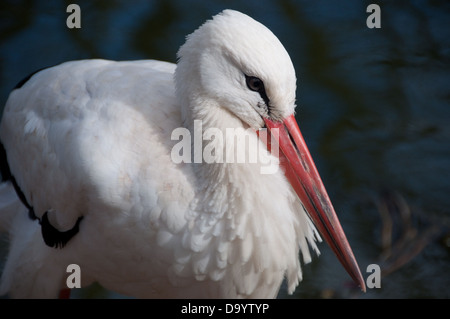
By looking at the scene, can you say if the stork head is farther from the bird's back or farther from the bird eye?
the bird's back

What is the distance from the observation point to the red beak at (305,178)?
300 cm

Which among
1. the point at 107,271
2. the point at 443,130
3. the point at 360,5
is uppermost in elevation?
the point at 360,5

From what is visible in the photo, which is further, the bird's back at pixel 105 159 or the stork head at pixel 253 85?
the bird's back at pixel 105 159

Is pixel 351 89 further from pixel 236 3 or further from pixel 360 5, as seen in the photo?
pixel 236 3

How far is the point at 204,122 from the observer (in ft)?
9.71

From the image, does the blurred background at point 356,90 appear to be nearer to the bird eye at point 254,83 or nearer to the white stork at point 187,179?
the white stork at point 187,179

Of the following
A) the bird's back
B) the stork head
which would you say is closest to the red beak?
the stork head

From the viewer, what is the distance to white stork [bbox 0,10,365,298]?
9.53ft

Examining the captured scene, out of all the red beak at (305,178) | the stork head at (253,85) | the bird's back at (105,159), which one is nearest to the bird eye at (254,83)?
the stork head at (253,85)

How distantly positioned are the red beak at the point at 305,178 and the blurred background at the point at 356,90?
133cm

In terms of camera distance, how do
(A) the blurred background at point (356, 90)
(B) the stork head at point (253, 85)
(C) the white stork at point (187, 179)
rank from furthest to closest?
(A) the blurred background at point (356, 90) → (C) the white stork at point (187, 179) → (B) the stork head at point (253, 85)

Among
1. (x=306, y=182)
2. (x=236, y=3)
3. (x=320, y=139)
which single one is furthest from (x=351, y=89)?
(x=306, y=182)

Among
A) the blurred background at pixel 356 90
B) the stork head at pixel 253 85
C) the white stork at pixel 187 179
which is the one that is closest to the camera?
the stork head at pixel 253 85
